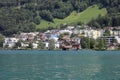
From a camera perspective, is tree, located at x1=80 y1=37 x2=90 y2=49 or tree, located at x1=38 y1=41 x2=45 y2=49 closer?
tree, located at x1=80 y1=37 x2=90 y2=49

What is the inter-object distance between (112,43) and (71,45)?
628 inches

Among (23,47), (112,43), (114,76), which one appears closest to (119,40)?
(112,43)

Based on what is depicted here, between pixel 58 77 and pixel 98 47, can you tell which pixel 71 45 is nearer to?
pixel 98 47

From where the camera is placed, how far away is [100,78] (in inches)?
1768

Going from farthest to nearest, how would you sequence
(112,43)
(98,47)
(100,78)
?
(112,43), (98,47), (100,78)

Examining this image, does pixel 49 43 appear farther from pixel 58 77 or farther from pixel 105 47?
pixel 58 77

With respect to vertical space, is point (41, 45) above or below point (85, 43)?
below

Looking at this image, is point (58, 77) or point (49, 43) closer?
point (58, 77)

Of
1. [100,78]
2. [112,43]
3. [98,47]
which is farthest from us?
[112,43]

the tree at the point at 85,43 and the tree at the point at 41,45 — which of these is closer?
the tree at the point at 85,43

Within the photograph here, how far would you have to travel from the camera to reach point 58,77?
46.0m

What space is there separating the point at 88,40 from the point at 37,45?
25.4m

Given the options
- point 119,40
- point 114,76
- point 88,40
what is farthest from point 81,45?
point 114,76

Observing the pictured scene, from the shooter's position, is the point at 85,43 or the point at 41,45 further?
the point at 41,45
